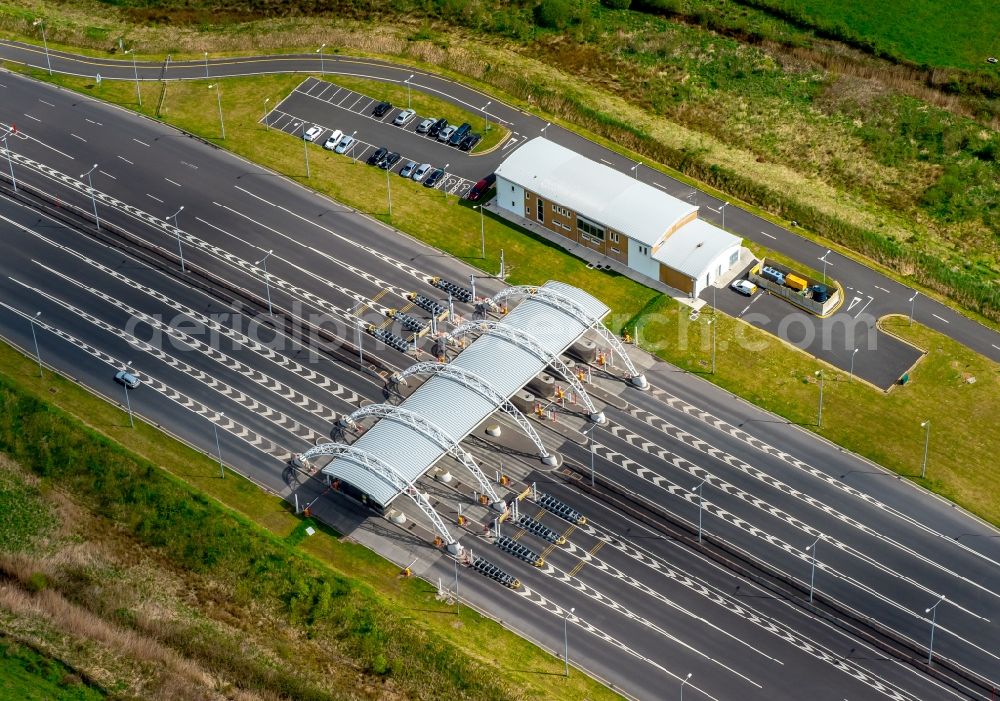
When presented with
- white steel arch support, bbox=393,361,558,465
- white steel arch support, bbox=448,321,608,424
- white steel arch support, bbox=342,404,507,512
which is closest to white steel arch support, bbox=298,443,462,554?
white steel arch support, bbox=342,404,507,512

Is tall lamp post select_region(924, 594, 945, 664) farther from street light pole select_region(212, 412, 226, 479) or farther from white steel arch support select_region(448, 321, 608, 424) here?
street light pole select_region(212, 412, 226, 479)

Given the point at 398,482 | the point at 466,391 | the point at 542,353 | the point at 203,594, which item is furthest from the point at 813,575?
the point at 203,594

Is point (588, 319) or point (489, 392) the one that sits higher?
point (588, 319)

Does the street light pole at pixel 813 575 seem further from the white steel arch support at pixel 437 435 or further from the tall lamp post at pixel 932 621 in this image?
the white steel arch support at pixel 437 435

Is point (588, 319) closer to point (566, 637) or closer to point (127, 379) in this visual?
point (566, 637)

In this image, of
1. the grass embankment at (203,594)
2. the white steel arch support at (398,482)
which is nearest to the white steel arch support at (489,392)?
the white steel arch support at (398,482)
